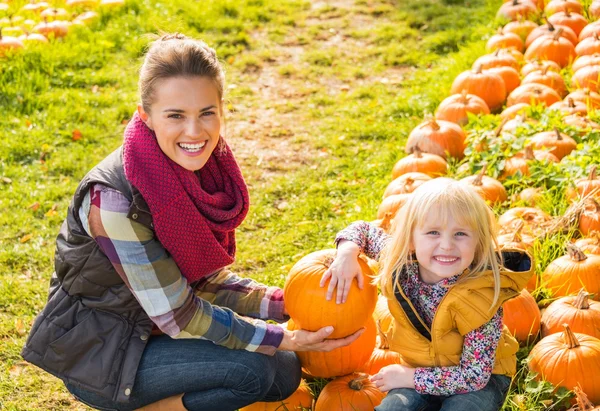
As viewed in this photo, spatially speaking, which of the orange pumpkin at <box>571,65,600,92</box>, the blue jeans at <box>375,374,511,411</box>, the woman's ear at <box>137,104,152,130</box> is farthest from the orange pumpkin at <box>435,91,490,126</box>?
the woman's ear at <box>137,104,152,130</box>

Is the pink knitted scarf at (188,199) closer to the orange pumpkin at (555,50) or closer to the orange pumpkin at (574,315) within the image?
the orange pumpkin at (574,315)

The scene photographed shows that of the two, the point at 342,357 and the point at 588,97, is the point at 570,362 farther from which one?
the point at 588,97

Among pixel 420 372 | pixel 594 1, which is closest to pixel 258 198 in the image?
pixel 420 372

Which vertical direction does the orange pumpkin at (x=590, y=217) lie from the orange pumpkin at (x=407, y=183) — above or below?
below

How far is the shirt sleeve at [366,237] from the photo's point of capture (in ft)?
11.1

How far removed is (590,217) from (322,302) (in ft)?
5.95

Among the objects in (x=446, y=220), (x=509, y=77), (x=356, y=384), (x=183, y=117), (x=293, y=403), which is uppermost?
(x=183, y=117)

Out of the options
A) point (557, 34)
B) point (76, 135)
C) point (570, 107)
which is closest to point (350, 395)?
point (570, 107)

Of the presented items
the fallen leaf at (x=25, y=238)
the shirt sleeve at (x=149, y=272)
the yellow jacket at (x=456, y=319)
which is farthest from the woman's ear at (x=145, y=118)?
the fallen leaf at (x=25, y=238)

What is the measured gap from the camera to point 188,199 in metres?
3.14

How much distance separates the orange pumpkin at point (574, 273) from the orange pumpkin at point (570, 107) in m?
1.64

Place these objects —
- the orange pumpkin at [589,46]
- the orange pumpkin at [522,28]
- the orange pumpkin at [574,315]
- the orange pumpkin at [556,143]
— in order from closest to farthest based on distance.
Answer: the orange pumpkin at [574,315] < the orange pumpkin at [556,143] < the orange pumpkin at [589,46] < the orange pumpkin at [522,28]

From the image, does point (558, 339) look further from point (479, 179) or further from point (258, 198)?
point (258, 198)

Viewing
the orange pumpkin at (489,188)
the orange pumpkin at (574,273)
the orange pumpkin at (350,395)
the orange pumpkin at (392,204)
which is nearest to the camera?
the orange pumpkin at (350,395)
